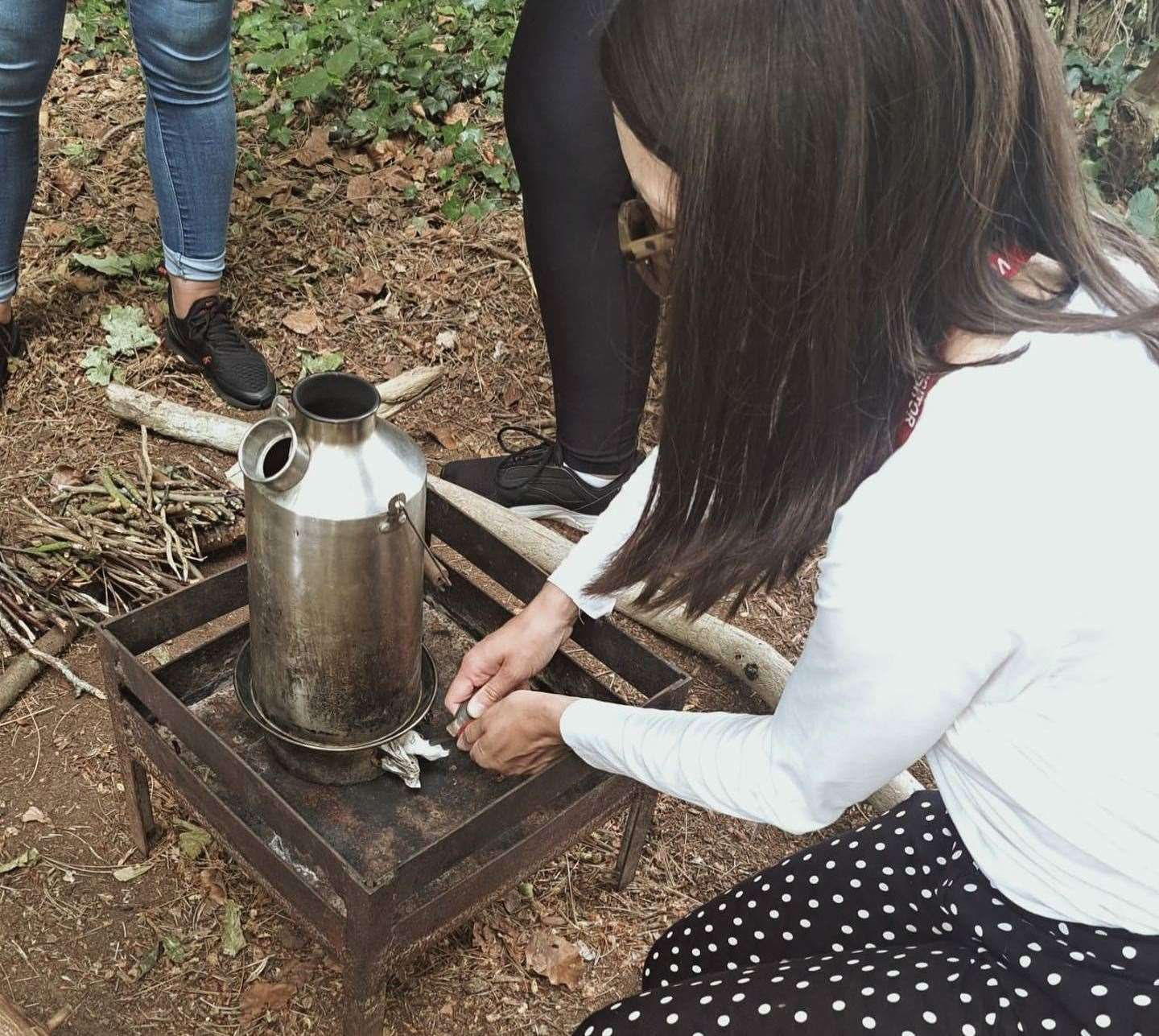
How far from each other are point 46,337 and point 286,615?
252cm

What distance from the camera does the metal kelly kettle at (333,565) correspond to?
6.00 ft

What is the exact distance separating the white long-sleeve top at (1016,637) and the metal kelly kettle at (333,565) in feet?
2.36

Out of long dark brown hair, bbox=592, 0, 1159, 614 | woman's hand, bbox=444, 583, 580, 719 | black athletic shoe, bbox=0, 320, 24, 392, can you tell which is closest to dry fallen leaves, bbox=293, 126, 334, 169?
black athletic shoe, bbox=0, 320, 24, 392

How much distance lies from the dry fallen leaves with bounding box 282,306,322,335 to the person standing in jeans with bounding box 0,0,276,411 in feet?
0.89

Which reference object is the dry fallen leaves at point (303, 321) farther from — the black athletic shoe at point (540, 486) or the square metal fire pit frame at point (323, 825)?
the square metal fire pit frame at point (323, 825)

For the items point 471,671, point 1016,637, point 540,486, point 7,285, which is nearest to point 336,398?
point 471,671

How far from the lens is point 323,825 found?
221 cm

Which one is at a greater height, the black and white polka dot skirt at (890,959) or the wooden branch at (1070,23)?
the wooden branch at (1070,23)

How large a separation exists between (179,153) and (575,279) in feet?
4.38

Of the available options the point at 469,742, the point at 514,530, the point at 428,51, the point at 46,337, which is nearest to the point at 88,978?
the point at 469,742

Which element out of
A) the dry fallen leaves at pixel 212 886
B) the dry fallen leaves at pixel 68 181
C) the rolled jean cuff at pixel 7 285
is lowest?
the dry fallen leaves at pixel 212 886

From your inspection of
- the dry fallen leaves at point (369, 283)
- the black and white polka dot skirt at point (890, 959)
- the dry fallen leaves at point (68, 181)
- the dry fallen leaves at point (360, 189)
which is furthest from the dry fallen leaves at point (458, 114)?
the black and white polka dot skirt at point (890, 959)

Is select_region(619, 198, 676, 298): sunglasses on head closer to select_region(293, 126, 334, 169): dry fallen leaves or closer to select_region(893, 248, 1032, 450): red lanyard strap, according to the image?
select_region(893, 248, 1032, 450): red lanyard strap

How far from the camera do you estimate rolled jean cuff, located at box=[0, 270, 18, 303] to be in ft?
11.5
